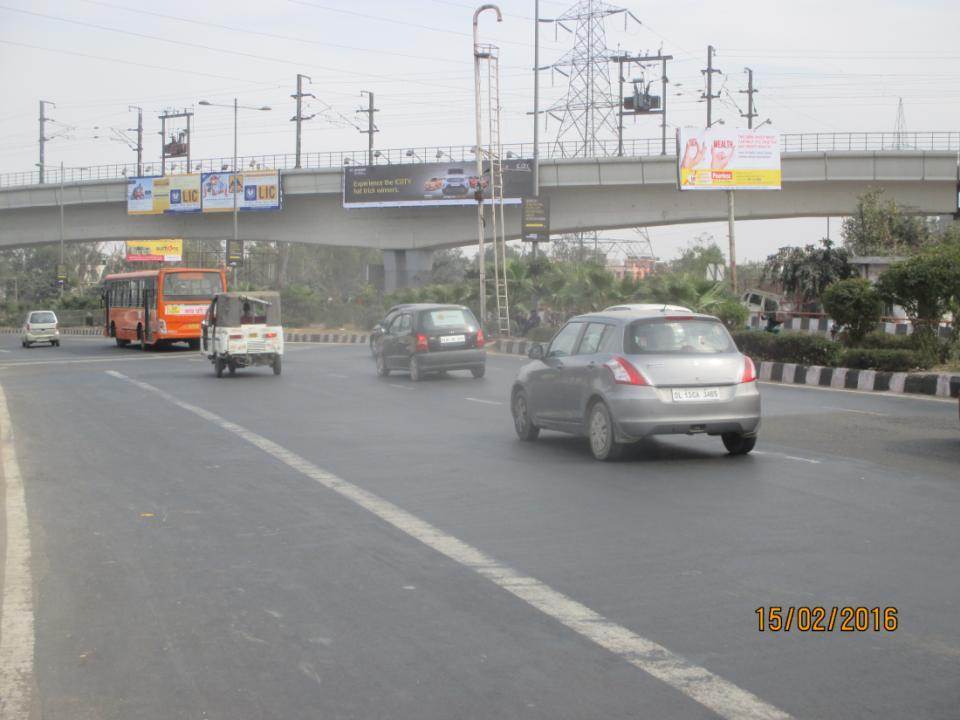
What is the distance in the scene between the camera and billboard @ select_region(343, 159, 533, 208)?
5609 cm

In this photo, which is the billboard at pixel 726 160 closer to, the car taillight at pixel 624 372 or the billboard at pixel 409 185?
the billboard at pixel 409 185

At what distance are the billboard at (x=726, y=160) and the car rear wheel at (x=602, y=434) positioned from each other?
107 feet

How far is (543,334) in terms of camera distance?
38.4 m

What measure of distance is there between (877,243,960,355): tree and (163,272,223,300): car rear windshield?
84.6 ft

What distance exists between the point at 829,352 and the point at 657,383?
46.5 feet

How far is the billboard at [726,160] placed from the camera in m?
43.1

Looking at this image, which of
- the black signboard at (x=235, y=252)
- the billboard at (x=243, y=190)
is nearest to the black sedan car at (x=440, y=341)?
the billboard at (x=243, y=190)

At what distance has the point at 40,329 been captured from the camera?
50688 millimetres

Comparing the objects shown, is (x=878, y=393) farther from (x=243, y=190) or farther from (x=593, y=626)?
(x=243, y=190)

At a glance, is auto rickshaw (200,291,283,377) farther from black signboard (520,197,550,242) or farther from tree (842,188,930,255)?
tree (842,188,930,255)

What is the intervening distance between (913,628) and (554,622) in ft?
5.60

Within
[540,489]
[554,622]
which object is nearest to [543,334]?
[540,489]

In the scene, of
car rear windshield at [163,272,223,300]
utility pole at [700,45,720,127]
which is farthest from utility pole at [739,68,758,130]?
car rear windshield at [163,272,223,300]

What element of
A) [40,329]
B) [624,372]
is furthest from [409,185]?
[624,372]
